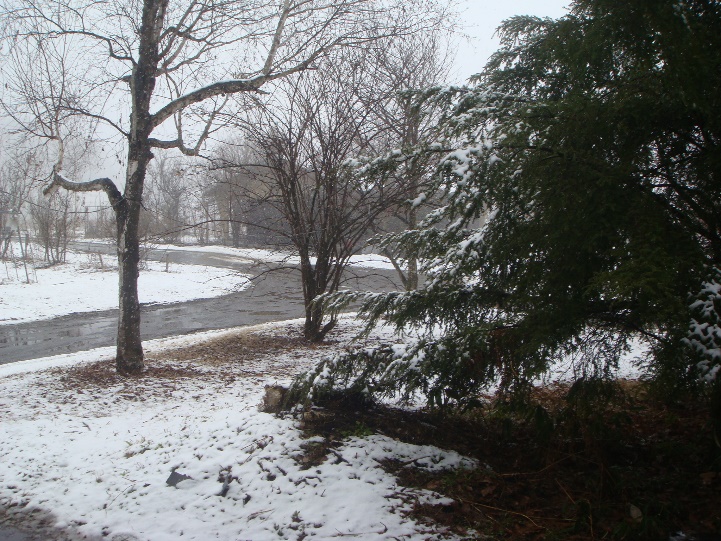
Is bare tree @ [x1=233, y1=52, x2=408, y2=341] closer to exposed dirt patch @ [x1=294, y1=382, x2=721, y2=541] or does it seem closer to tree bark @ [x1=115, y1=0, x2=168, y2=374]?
tree bark @ [x1=115, y1=0, x2=168, y2=374]

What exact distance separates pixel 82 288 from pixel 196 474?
1927cm

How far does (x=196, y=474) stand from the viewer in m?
4.01

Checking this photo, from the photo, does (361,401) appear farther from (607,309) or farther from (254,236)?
(254,236)

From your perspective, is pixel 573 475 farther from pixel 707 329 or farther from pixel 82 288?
pixel 82 288

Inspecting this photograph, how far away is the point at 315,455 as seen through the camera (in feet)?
13.4

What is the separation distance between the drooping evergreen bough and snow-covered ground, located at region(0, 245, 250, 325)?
399 inches

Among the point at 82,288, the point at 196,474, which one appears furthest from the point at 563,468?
the point at 82,288

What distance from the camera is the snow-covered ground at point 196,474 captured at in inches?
133

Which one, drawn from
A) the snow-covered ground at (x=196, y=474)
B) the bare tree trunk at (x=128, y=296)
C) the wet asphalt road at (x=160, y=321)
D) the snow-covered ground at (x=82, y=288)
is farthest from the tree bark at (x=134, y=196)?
the snow-covered ground at (x=82, y=288)

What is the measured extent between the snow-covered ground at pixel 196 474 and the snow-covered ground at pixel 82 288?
7.83 m

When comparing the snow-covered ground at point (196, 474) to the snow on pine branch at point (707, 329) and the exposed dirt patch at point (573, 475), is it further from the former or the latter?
the snow on pine branch at point (707, 329)

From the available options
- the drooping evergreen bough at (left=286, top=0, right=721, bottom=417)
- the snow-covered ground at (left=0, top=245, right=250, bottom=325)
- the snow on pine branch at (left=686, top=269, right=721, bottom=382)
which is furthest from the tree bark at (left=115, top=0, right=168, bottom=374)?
the snow on pine branch at (left=686, top=269, right=721, bottom=382)

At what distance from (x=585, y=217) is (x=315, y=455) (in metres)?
2.61

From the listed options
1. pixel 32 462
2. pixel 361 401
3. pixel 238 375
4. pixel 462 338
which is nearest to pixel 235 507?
pixel 361 401
